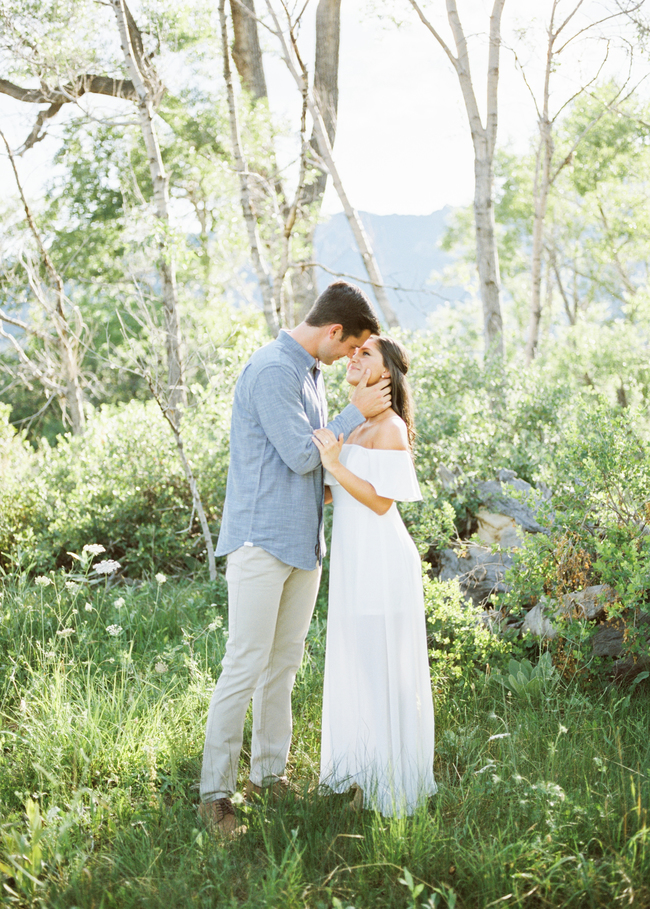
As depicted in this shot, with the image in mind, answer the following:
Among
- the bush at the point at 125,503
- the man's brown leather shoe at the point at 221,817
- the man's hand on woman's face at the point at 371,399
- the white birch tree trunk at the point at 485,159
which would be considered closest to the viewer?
the man's brown leather shoe at the point at 221,817

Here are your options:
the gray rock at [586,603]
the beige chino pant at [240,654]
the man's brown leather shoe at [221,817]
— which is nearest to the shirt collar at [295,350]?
the beige chino pant at [240,654]

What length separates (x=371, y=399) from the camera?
3180 millimetres

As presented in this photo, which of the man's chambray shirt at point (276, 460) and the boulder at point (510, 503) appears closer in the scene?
the man's chambray shirt at point (276, 460)

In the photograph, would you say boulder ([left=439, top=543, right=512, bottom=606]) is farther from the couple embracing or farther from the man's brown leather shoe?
the man's brown leather shoe

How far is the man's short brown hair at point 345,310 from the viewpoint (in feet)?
10.6

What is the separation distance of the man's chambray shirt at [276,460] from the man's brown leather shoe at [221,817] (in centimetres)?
110

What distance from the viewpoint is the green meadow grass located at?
2.46 metres

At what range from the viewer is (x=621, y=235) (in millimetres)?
25516

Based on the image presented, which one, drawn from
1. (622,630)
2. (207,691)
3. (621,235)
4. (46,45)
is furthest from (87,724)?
(621,235)

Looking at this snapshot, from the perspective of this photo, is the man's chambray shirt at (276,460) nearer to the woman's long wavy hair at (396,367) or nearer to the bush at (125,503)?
the woman's long wavy hair at (396,367)

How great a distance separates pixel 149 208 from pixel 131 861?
6.24 metres

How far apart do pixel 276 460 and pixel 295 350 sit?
0.52 metres

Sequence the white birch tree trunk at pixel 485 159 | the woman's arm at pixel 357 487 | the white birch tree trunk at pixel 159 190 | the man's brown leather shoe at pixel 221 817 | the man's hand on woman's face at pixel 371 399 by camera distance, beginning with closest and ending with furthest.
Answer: the man's brown leather shoe at pixel 221 817
the woman's arm at pixel 357 487
the man's hand on woman's face at pixel 371 399
the white birch tree trunk at pixel 159 190
the white birch tree trunk at pixel 485 159

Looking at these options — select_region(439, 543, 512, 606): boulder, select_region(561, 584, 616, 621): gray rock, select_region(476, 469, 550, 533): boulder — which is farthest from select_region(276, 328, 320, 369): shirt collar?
select_region(476, 469, 550, 533): boulder
